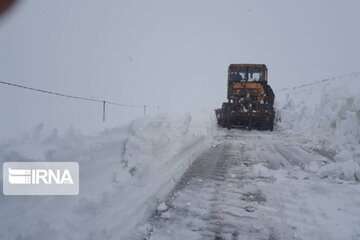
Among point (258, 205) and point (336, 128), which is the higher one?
point (336, 128)

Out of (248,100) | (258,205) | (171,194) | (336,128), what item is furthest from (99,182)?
(248,100)

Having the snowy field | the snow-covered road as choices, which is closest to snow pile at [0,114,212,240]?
the snowy field

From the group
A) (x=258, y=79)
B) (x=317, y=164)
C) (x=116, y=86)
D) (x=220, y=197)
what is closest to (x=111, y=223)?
(x=220, y=197)

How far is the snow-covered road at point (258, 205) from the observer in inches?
140

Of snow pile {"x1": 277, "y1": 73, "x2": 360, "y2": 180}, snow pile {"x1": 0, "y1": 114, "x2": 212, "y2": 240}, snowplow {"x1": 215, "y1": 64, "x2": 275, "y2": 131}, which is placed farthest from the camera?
snowplow {"x1": 215, "y1": 64, "x2": 275, "y2": 131}

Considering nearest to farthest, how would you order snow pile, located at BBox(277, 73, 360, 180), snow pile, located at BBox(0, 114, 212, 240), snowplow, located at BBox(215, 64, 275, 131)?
snow pile, located at BBox(0, 114, 212, 240)
snow pile, located at BBox(277, 73, 360, 180)
snowplow, located at BBox(215, 64, 275, 131)

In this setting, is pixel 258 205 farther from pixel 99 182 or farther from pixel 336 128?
pixel 336 128

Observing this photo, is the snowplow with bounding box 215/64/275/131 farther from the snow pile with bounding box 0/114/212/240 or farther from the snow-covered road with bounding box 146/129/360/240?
the snow-covered road with bounding box 146/129/360/240

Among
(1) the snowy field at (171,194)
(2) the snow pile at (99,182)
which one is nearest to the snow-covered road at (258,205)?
(1) the snowy field at (171,194)

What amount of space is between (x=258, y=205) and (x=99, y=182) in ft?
6.76

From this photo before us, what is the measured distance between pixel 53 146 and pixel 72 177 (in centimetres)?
159

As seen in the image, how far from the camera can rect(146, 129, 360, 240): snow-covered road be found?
3.56 metres

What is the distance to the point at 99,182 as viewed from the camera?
4.75 m

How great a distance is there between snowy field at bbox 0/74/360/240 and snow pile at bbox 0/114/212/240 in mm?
11
